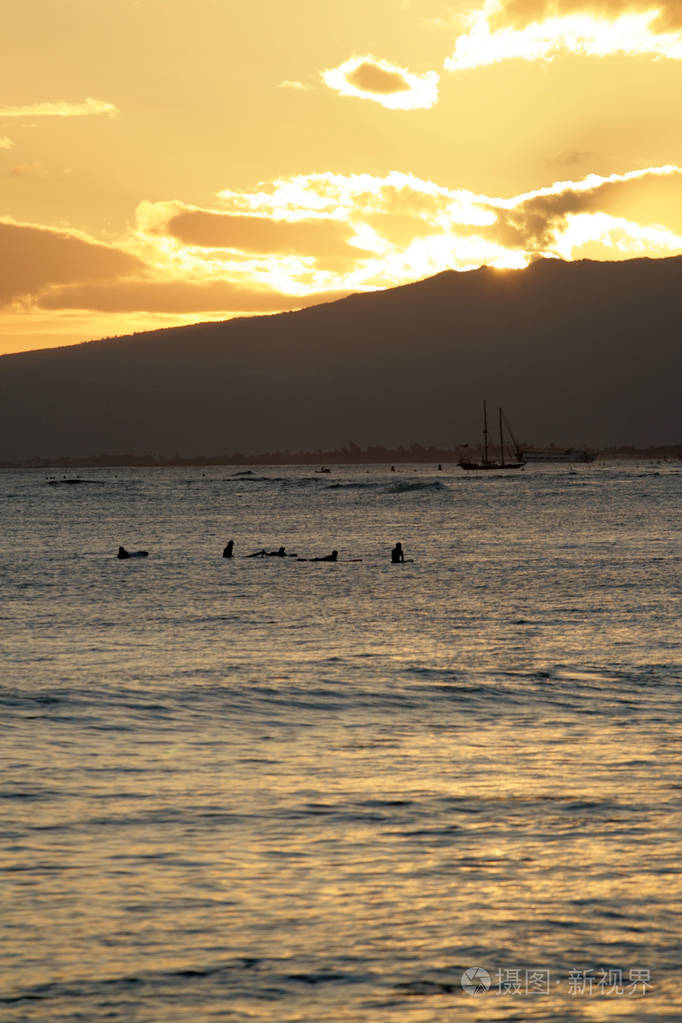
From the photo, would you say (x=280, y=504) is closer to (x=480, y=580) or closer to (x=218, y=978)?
(x=480, y=580)

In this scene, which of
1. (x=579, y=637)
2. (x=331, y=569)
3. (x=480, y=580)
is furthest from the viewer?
(x=331, y=569)

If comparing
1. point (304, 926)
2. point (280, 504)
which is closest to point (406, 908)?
point (304, 926)

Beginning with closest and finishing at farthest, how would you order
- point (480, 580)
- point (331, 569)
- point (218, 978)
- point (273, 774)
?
point (218, 978), point (273, 774), point (480, 580), point (331, 569)

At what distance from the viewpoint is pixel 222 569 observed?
57219 mm

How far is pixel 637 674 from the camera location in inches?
953

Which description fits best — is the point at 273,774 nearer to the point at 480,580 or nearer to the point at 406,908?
the point at 406,908

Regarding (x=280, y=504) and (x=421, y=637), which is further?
(x=280, y=504)

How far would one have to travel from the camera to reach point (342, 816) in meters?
13.5

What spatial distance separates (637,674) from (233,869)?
14329 millimetres

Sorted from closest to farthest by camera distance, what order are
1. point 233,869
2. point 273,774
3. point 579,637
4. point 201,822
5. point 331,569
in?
point 233,869
point 201,822
point 273,774
point 579,637
point 331,569

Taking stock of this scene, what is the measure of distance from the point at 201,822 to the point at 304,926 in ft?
11.0

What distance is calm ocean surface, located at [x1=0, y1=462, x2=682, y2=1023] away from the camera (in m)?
9.14

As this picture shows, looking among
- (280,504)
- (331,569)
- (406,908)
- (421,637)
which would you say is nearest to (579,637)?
(421,637)

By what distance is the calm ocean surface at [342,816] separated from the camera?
914 cm
